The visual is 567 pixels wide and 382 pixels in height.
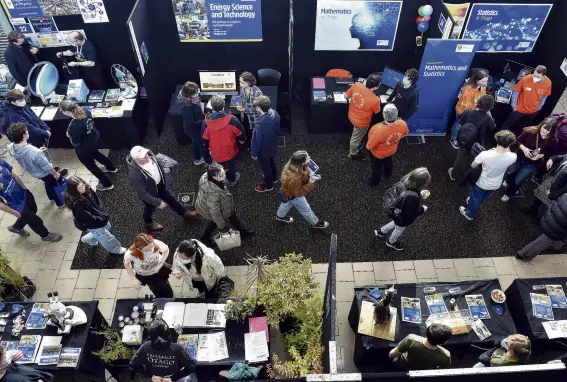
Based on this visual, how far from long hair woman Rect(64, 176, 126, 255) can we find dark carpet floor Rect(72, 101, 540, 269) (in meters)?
0.50

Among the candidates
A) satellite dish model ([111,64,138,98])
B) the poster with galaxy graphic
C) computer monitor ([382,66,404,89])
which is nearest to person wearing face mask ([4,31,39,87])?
satellite dish model ([111,64,138,98])

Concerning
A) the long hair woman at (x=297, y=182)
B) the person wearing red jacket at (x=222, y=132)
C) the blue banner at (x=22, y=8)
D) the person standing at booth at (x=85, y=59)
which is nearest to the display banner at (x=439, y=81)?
the long hair woman at (x=297, y=182)

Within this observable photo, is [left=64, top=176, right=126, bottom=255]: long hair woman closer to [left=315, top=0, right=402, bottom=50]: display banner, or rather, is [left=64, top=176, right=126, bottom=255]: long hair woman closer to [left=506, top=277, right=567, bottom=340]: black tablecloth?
[left=315, top=0, right=402, bottom=50]: display banner

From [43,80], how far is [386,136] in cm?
519

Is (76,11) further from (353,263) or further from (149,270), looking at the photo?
(353,263)

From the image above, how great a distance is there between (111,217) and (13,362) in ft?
8.94

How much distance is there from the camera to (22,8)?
663cm

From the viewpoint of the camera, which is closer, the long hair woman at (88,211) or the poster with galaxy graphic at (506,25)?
the long hair woman at (88,211)

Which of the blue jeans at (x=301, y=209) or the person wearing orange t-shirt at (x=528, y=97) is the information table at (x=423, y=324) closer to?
the blue jeans at (x=301, y=209)

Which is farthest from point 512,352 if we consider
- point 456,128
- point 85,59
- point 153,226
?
point 85,59

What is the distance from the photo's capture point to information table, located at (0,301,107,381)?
4.10m

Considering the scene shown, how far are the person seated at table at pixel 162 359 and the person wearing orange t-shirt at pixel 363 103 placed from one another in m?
4.00

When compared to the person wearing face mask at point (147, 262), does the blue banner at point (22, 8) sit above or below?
above

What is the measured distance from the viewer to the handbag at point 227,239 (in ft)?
18.1
